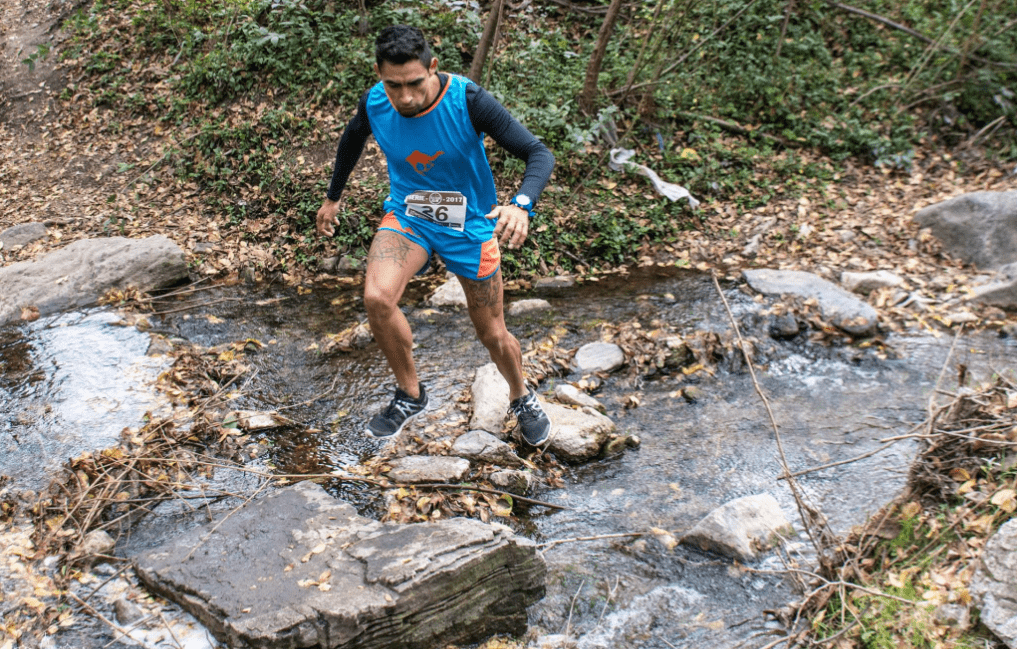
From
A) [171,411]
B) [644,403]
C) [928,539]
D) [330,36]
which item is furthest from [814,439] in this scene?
[330,36]

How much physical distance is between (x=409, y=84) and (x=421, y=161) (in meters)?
0.42

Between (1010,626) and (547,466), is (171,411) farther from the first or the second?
(1010,626)

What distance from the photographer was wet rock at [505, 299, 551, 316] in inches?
236

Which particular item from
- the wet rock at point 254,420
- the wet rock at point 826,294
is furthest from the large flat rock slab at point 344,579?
the wet rock at point 826,294

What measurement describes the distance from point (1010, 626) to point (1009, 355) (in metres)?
3.82

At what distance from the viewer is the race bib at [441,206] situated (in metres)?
3.58

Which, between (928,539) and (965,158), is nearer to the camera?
(928,539)

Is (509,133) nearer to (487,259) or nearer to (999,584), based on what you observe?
(487,259)

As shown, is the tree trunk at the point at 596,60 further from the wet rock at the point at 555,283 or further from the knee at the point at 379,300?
the knee at the point at 379,300

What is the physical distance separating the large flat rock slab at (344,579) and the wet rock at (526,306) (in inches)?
120

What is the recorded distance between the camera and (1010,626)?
7.43 ft

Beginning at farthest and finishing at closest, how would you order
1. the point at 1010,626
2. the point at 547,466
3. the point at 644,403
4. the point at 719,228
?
the point at 719,228 < the point at 644,403 < the point at 547,466 < the point at 1010,626

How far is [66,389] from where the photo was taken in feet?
14.5

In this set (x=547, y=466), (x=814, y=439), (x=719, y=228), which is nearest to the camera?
(x=547, y=466)
